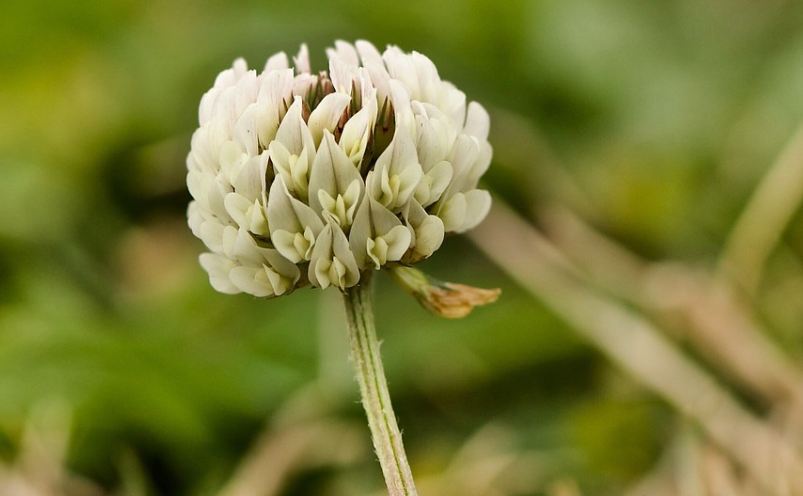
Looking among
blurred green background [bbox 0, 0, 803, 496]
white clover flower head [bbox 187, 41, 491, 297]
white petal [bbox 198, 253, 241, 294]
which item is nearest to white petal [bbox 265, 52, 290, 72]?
white clover flower head [bbox 187, 41, 491, 297]

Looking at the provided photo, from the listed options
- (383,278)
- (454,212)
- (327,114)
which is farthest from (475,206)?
(383,278)

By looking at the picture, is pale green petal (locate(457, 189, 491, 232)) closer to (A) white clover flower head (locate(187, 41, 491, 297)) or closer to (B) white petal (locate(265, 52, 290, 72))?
(A) white clover flower head (locate(187, 41, 491, 297))

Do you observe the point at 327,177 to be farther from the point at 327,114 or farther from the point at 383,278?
the point at 383,278

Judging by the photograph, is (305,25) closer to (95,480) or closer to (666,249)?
(666,249)

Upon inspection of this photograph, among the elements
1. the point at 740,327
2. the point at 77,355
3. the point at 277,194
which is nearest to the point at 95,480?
the point at 77,355

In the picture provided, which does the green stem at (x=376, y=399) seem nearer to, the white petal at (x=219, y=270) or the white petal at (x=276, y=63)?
the white petal at (x=219, y=270)
